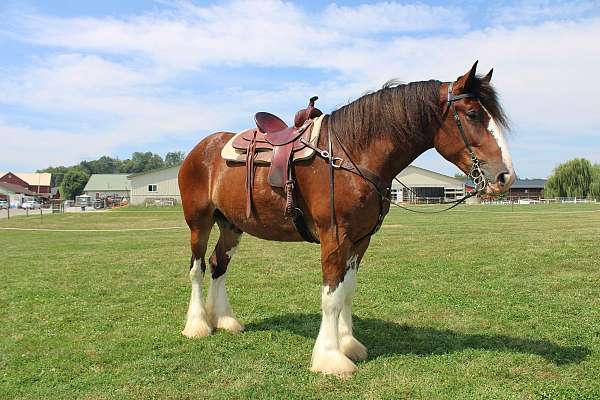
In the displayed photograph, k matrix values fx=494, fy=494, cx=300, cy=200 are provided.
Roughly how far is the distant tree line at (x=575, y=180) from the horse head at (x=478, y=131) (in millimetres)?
78956

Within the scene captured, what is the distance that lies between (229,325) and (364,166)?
8.71 ft

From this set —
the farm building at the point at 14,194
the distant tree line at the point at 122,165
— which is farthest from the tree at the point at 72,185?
the distant tree line at the point at 122,165

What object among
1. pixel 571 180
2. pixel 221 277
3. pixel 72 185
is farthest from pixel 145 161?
pixel 221 277

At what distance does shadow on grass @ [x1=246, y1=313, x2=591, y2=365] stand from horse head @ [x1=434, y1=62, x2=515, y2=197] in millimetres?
1848

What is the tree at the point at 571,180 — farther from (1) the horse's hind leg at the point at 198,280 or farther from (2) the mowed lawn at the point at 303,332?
(1) the horse's hind leg at the point at 198,280

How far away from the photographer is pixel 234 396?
393cm

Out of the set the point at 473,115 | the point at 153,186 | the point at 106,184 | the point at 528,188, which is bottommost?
the point at 473,115

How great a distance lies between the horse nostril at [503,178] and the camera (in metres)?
3.97

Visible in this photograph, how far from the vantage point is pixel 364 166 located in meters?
4.45

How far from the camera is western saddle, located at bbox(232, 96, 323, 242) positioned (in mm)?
4633

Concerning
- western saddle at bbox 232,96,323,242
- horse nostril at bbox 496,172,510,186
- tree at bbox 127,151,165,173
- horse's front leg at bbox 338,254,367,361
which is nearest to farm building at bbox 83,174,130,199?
tree at bbox 127,151,165,173

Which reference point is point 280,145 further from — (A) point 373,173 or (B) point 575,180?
(B) point 575,180

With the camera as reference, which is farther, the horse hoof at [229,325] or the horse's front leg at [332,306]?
the horse hoof at [229,325]

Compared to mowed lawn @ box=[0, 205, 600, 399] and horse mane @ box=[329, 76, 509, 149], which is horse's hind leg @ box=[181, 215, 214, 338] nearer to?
mowed lawn @ box=[0, 205, 600, 399]
